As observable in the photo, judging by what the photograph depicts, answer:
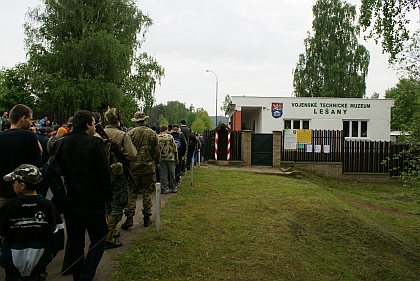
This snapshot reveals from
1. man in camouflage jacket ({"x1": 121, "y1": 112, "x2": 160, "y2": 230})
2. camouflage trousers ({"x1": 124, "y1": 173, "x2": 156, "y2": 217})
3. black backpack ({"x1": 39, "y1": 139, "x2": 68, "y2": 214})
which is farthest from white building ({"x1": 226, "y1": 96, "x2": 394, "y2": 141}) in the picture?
black backpack ({"x1": 39, "y1": 139, "x2": 68, "y2": 214})

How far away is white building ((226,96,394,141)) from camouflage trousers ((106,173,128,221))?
23.6m

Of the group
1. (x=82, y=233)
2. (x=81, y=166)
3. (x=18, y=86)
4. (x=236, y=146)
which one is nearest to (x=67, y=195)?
(x=81, y=166)

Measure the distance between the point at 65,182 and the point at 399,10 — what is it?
9111 mm

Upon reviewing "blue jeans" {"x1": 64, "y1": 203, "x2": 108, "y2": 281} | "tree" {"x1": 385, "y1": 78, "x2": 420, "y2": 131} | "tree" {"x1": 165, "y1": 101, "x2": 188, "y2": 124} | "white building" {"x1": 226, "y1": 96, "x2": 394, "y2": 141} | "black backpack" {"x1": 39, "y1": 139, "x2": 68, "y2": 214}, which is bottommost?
"blue jeans" {"x1": 64, "y1": 203, "x2": 108, "y2": 281}

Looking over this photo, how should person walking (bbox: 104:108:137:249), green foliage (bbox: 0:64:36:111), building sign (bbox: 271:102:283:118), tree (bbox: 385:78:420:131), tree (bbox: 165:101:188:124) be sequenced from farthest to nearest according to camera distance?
tree (bbox: 165:101:188:124) → building sign (bbox: 271:102:283:118) → green foliage (bbox: 0:64:36:111) → tree (bbox: 385:78:420:131) → person walking (bbox: 104:108:137:249)

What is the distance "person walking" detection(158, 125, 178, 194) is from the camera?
10445 millimetres

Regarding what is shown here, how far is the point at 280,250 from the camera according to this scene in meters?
7.00

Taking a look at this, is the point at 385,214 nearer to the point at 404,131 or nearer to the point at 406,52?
the point at 404,131

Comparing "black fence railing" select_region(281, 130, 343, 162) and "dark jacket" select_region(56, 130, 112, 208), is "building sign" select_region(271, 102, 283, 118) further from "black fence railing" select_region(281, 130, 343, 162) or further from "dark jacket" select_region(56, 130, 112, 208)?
"dark jacket" select_region(56, 130, 112, 208)

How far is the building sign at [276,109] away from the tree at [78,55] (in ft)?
35.6

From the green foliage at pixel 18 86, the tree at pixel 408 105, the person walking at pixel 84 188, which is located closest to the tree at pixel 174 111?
the green foliage at pixel 18 86

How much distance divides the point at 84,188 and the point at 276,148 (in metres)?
17.8

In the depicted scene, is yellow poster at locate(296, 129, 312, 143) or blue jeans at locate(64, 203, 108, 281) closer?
blue jeans at locate(64, 203, 108, 281)

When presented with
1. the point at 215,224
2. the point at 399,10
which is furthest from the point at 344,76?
the point at 215,224
